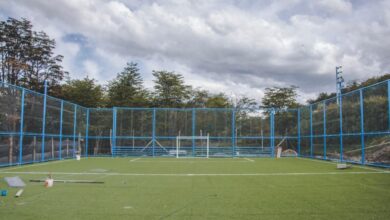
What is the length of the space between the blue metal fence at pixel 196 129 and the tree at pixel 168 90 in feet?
30.9

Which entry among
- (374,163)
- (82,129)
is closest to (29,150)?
(82,129)

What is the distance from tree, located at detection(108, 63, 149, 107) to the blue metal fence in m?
8.25

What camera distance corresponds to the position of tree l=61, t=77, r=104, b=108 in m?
29.8

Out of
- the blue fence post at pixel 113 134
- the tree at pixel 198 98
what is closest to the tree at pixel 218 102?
the tree at pixel 198 98

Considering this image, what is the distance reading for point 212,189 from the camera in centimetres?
735

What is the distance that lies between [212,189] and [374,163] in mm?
8410

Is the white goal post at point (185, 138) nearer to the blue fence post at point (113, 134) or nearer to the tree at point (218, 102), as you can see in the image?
the blue fence post at point (113, 134)

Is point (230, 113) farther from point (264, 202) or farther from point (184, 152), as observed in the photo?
point (264, 202)

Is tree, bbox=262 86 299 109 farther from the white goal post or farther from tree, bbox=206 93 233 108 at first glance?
the white goal post

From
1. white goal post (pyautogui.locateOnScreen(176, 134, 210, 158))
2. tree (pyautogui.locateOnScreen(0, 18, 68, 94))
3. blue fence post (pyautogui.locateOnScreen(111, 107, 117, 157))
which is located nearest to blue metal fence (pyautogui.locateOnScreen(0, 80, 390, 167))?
blue fence post (pyautogui.locateOnScreen(111, 107, 117, 157))

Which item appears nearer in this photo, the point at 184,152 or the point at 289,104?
the point at 184,152

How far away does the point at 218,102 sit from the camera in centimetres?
3706

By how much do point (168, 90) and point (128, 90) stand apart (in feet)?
12.9

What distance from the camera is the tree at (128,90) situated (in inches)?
1190
